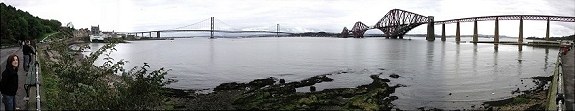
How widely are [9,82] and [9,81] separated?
4 cm

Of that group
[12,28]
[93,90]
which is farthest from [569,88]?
[12,28]

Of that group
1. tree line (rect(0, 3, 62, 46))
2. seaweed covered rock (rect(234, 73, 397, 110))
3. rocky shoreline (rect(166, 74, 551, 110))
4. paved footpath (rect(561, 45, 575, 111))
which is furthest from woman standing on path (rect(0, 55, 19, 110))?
paved footpath (rect(561, 45, 575, 111))

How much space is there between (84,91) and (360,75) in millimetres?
29431

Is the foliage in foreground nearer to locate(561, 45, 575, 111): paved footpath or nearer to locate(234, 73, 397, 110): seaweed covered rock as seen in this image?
locate(234, 73, 397, 110): seaweed covered rock

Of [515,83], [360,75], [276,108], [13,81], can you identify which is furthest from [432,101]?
[13,81]

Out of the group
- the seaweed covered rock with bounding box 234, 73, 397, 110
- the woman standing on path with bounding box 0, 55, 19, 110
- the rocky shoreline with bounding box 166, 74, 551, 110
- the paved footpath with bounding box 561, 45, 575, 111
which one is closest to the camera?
the woman standing on path with bounding box 0, 55, 19, 110

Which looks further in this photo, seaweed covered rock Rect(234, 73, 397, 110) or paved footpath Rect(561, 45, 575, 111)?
seaweed covered rock Rect(234, 73, 397, 110)

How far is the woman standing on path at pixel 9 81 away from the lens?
11.1 meters

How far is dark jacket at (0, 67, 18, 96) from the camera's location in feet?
36.3

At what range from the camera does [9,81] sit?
1113 cm

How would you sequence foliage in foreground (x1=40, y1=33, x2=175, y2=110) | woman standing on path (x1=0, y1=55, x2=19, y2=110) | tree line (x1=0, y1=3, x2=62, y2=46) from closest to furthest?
woman standing on path (x1=0, y1=55, x2=19, y2=110) < tree line (x1=0, y1=3, x2=62, y2=46) < foliage in foreground (x1=40, y1=33, x2=175, y2=110)

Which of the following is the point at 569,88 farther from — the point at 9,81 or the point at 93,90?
the point at 9,81

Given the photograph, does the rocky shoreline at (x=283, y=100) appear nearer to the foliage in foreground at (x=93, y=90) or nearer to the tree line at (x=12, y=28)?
the foliage in foreground at (x=93, y=90)

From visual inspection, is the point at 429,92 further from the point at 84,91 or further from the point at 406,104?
the point at 84,91
